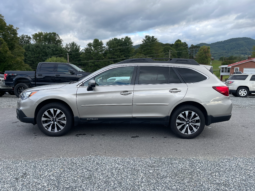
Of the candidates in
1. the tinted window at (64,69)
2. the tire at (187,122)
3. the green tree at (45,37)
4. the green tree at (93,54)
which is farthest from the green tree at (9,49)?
the green tree at (45,37)

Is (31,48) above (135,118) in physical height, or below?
above

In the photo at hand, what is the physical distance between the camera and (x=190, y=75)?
473cm

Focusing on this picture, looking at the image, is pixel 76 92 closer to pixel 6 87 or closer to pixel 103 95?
pixel 103 95

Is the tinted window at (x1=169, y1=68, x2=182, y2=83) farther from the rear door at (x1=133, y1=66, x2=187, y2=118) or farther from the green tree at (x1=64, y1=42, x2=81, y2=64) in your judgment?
the green tree at (x1=64, y1=42, x2=81, y2=64)

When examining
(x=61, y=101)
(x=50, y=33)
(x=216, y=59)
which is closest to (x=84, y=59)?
(x=50, y=33)

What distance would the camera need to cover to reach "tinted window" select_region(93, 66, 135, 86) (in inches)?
184

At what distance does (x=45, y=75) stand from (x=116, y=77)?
752 cm

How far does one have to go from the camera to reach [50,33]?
90875 mm

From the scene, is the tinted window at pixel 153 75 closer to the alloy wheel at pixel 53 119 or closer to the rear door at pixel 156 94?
the rear door at pixel 156 94

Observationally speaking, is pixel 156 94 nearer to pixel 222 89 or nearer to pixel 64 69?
pixel 222 89

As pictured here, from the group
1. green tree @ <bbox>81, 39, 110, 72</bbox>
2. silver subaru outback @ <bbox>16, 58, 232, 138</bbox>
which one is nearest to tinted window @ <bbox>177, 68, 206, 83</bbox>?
silver subaru outback @ <bbox>16, 58, 232, 138</bbox>

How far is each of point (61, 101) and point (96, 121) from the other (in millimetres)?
948

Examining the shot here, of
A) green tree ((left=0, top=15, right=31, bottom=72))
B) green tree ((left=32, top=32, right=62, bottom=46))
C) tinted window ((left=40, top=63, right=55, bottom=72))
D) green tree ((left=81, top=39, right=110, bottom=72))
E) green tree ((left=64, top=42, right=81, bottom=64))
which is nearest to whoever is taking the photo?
tinted window ((left=40, top=63, right=55, bottom=72))

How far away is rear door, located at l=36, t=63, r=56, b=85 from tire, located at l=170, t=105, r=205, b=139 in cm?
825
